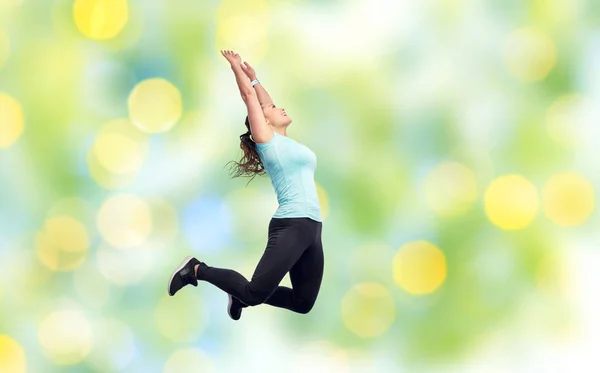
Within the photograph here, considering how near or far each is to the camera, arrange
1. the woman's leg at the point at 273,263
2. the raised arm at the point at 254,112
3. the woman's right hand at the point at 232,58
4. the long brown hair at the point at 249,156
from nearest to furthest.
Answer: the woman's leg at the point at 273,263 → the raised arm at the point at 254,112 → the woman's right hand at the point at 232,58 → the long brown hair at the point at 249,156

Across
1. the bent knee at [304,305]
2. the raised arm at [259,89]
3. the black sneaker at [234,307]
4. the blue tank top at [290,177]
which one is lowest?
the bent knee at [304,305]

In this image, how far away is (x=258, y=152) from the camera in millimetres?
3137

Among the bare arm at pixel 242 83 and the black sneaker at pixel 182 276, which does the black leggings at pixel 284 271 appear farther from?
the bare arm at pixel 242 83

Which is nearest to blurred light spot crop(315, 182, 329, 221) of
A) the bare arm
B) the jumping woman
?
the jumping woman

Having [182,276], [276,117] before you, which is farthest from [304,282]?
[276,117]

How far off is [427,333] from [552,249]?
809mm

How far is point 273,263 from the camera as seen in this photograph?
2.95 m

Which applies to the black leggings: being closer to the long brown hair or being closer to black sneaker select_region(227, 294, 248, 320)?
black sneaker select_region(227, 294, 248, 320)

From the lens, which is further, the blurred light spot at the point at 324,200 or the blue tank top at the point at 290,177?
the blurred light spot at the point at 324,200

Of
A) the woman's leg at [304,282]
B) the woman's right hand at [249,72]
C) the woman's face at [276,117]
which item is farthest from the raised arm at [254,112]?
the woman's leg at [304,282]

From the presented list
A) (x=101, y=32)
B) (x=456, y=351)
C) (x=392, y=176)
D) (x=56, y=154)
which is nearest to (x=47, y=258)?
(x=56, y=154)

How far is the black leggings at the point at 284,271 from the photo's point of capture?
296 centimetres

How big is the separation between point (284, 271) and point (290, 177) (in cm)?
39

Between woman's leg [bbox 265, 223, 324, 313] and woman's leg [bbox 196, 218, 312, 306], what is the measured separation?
0.29ft
